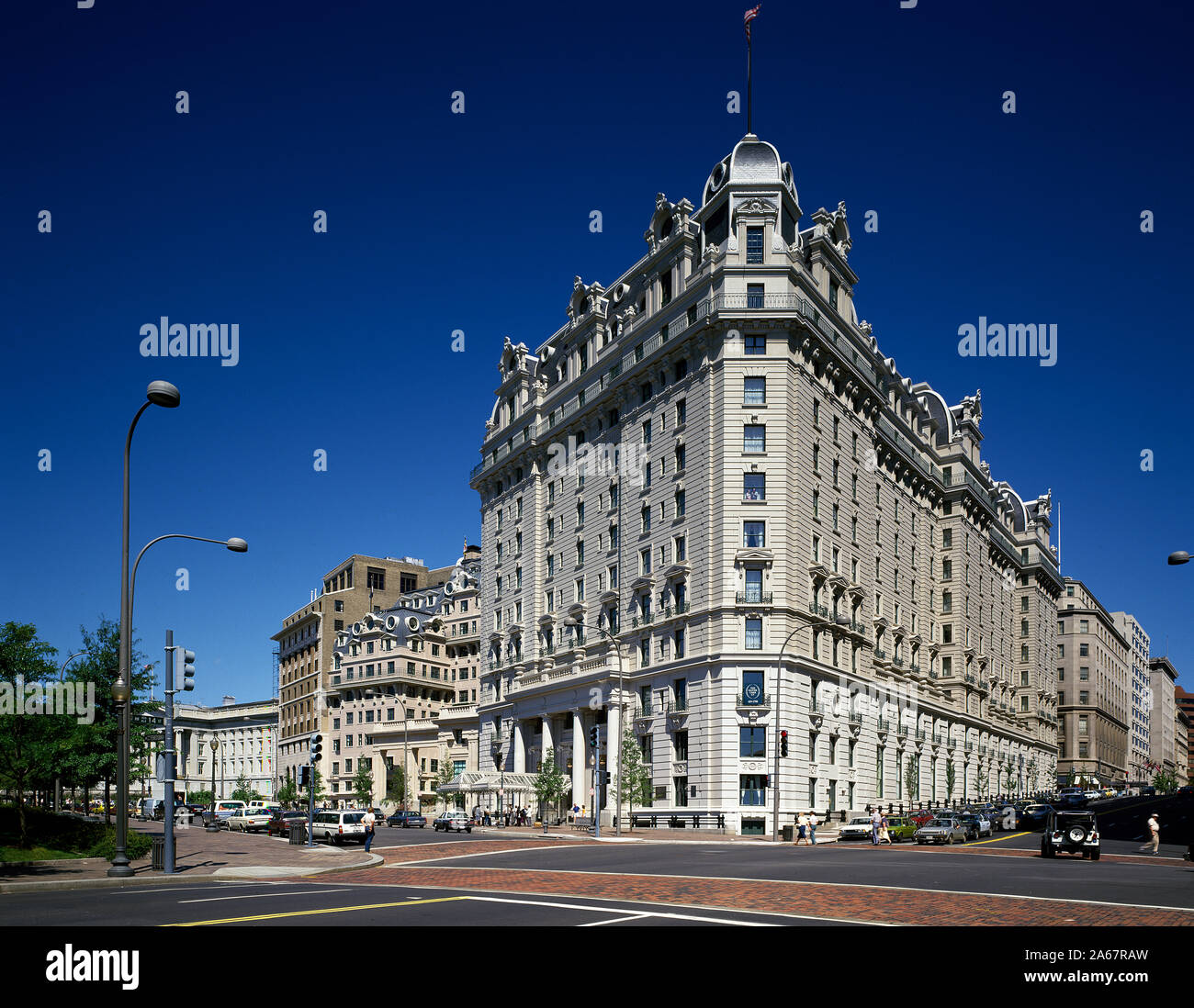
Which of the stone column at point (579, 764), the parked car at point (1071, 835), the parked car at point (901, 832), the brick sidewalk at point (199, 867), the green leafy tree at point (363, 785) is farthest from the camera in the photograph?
the green leafy tree at point (363, 785)

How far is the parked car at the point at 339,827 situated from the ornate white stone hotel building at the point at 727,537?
19.7 meters

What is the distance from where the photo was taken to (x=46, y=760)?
103ft

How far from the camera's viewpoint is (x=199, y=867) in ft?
94.5

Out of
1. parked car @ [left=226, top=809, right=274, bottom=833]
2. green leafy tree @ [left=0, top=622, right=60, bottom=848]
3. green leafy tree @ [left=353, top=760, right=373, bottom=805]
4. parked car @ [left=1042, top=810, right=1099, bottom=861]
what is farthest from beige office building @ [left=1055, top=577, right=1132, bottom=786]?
green leafy tree @ [left=0, top=622, right=60, bottom=848]

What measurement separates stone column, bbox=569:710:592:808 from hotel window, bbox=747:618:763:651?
1553 cm

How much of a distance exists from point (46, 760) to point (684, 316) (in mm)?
46332

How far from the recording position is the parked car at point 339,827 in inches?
1813

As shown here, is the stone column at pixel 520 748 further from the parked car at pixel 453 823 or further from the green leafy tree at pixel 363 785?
the green leafy tree at pixel 363 785

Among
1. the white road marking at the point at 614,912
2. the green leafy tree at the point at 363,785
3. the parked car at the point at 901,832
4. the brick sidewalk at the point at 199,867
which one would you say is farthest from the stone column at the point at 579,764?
the white road marking at the point at 614,912

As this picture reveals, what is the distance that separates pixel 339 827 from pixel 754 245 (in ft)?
136

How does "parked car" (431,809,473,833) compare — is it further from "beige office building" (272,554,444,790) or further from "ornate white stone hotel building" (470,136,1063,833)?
"beige office building" (272,554,444,790)

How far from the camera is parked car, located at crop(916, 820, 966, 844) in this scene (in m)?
46.1
